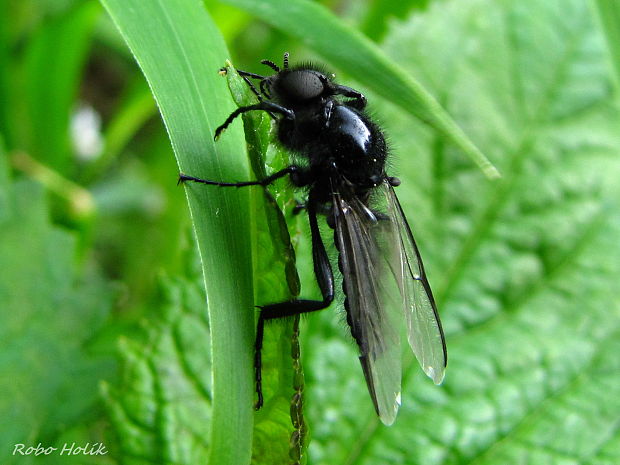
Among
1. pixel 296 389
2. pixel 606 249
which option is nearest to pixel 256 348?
pixel 296 389

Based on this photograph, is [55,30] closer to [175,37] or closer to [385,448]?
[175,37]

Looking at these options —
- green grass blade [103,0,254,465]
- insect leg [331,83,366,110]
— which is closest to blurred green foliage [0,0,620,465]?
green grass blade [103,0,254,465]

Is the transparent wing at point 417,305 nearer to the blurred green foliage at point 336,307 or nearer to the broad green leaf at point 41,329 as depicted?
the blurred green foliage at point 336,307

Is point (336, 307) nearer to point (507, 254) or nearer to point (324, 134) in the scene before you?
point (324, 134)

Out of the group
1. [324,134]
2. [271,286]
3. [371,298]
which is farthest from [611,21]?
[271,286]

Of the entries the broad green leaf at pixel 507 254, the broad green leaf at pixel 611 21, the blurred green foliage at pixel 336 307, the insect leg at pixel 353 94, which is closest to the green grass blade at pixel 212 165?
the blurred green foliage at pixel 336 307

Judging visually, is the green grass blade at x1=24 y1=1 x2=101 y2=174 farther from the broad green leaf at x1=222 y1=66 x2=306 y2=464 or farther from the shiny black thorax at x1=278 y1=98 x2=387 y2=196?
the broad green leaf at x1=222 y1=66 x2=306 y2=464
